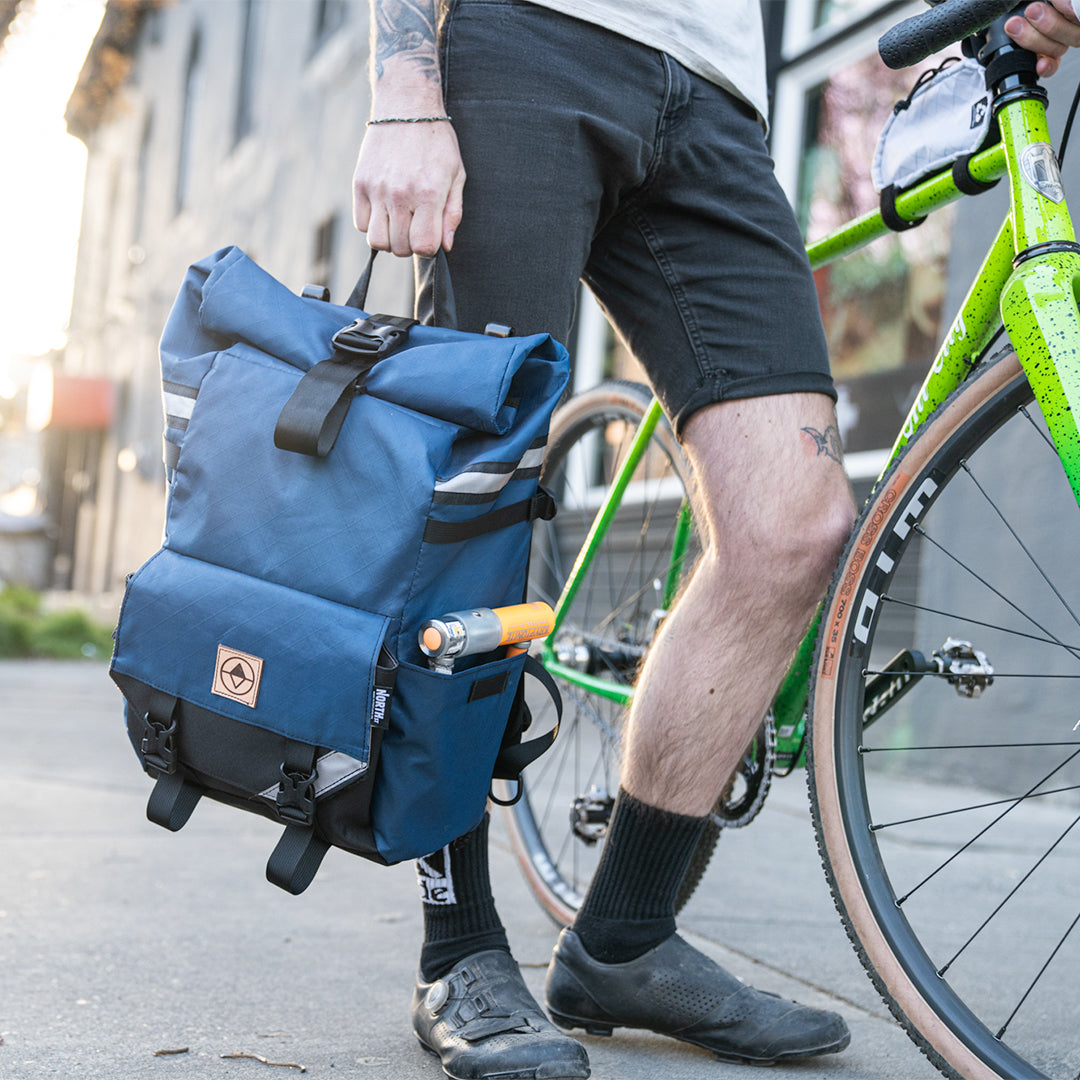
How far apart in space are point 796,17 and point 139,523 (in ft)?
42.4

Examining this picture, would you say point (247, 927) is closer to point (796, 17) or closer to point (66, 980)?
point (66, 980)

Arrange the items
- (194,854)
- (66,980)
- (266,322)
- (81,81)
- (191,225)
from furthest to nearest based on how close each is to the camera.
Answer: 1. (81,81)
2. (191,225)
3. (194,854)
4. (66,980)
5. (266,322)

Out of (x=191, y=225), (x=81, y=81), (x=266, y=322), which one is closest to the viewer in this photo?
(x=266, y=322)

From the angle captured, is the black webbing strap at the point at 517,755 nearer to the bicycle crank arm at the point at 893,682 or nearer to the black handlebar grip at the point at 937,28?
the bicycle crank arm at the point at 893,682

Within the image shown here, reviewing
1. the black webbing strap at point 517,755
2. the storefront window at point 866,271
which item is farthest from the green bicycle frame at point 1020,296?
the storefront window at point 866,271

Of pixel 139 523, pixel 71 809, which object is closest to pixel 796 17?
pixel 71 809

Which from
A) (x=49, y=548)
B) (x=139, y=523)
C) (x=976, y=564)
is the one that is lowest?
(x=49, y=548)

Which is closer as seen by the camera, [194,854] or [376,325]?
[376,325]

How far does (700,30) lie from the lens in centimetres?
158

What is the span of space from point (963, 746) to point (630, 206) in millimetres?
790

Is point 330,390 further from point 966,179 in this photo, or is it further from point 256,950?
point 256,950

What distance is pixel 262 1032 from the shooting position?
160 centimetres

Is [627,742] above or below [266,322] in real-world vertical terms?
below

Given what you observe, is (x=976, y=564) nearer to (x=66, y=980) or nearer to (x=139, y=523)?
(x=66, y=980)
